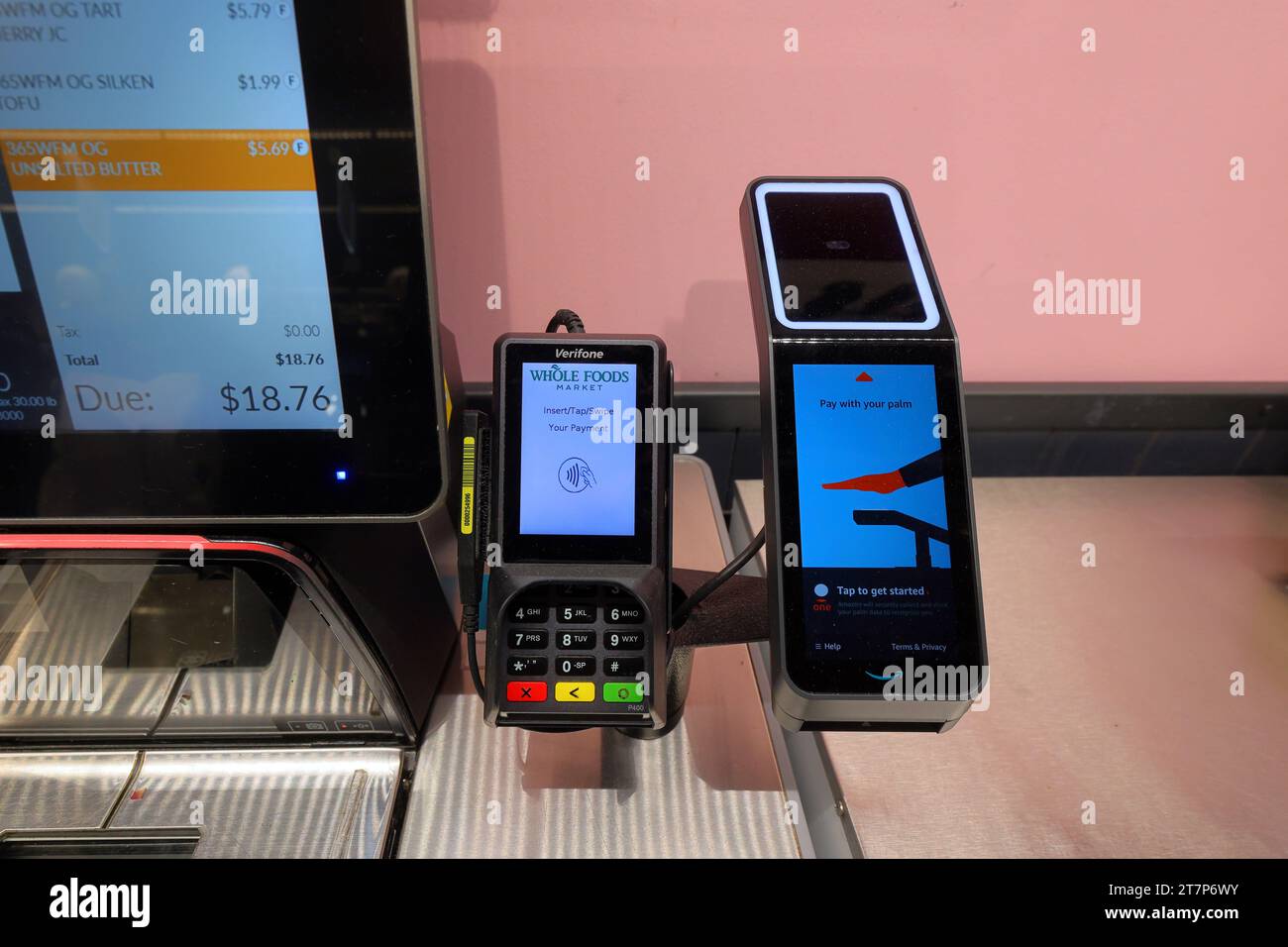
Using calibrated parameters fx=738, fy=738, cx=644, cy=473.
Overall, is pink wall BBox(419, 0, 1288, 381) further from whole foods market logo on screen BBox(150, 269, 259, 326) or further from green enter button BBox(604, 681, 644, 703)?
green enter button BBox(604, 681, 644, 703)

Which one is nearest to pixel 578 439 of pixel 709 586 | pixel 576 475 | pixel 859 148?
pixel 576 475

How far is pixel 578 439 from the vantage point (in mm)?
458

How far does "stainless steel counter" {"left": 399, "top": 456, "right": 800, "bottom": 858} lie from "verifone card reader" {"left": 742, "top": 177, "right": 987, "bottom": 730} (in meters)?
0.12

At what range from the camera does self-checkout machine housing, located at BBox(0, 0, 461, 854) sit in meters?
0.37

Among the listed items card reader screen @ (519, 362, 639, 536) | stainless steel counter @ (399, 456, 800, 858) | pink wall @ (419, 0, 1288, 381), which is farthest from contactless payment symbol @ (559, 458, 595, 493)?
pink wall @ (419, 0, 1288, 381)

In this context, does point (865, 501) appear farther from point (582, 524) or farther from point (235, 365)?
point (235, 365)

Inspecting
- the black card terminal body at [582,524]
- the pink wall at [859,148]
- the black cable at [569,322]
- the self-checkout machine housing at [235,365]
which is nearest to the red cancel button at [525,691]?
the black card terminal body at [582,524]

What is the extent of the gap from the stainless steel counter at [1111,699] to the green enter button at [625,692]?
0.19 metres

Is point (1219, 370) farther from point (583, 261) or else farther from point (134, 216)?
point (134, 216)

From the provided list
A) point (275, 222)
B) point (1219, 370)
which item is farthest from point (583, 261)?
point (1219, 370)

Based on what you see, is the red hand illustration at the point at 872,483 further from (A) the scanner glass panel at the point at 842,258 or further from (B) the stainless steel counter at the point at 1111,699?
(B) the stainless steel counter at the point at 1111,699

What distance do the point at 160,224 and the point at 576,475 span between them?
0.26 m

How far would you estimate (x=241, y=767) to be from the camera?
0.53 meters

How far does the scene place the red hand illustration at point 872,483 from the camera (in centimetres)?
44
